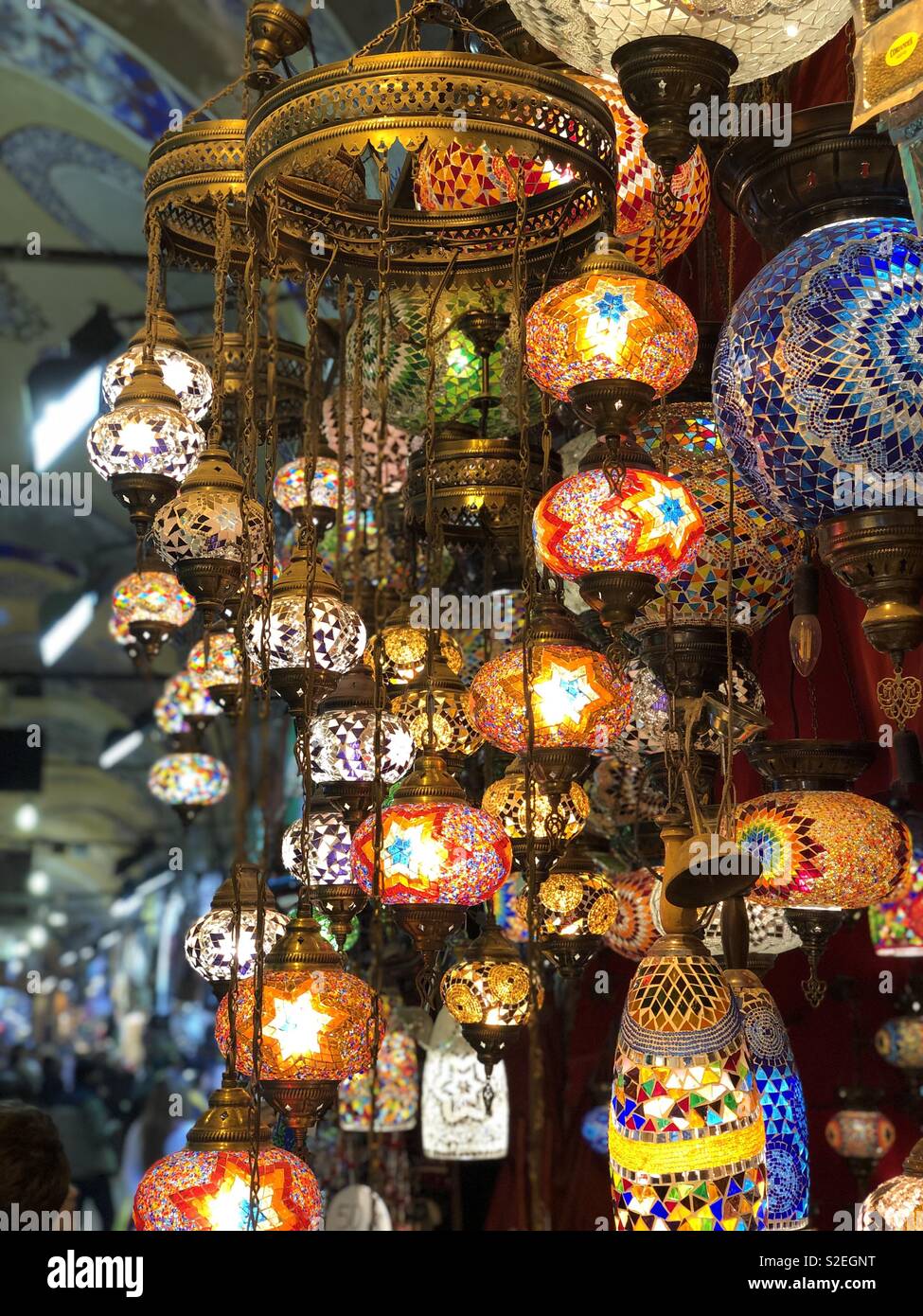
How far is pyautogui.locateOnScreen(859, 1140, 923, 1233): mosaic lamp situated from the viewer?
1.68m

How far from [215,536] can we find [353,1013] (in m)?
0.81

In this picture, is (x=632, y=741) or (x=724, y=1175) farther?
(x=632, y=741)

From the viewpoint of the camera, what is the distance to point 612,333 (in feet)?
5.98

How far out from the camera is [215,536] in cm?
235

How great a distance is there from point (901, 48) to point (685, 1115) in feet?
3.44

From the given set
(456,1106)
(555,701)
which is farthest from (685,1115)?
(456,1106)

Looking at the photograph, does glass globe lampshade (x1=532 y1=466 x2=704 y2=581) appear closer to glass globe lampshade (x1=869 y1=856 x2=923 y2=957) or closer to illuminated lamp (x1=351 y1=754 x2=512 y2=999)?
illuminated lamp (x1=351 y1=754 x2=512 y2=999)

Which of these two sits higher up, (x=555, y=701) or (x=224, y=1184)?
(x=555, y=701)

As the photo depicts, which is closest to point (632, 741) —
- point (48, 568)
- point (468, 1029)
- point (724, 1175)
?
point (468, 1029)

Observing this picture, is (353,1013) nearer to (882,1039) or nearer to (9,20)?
(882,1039)

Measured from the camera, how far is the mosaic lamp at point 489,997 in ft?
7.41

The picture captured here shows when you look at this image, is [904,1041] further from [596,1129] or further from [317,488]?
[317,488]

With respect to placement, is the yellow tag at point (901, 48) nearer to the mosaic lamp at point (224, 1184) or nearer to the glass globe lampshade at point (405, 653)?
the mosaic lamp at point (224, 1184)

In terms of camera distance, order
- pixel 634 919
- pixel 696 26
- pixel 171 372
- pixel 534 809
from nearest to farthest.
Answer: pixel 696 26
pixel 534 809
pixel 171 372
pixel 634 919
